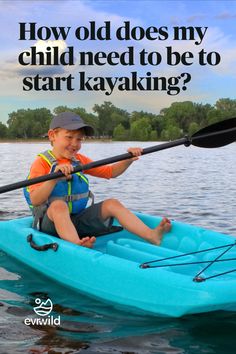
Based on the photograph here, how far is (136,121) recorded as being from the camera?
199 feet

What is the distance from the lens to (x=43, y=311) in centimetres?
361

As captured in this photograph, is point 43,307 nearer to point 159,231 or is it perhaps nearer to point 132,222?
point 132,222

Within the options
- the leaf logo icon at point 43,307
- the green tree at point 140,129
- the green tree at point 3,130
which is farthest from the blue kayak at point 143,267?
the green tree at point 3,130

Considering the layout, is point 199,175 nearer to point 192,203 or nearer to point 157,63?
point 192,203

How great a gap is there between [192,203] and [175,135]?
4836 centimetres

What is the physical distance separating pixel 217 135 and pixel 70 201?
3.83 ft

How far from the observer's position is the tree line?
55688mm

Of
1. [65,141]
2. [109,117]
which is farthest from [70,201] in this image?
[109,117]

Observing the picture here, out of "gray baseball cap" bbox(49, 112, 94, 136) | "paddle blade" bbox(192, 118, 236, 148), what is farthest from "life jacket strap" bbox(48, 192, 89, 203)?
"paddle blade" bbox(192, 118, 236, 148)

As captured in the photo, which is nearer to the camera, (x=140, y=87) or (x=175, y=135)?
(x=140, y=87)

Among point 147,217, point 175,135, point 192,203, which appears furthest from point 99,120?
point 147,217

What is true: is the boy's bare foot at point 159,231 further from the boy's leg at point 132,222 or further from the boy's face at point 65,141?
the boy's face at point 65,141

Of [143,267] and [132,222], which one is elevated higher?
[132,222]

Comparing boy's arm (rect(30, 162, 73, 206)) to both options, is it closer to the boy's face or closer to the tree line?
the boy's face
